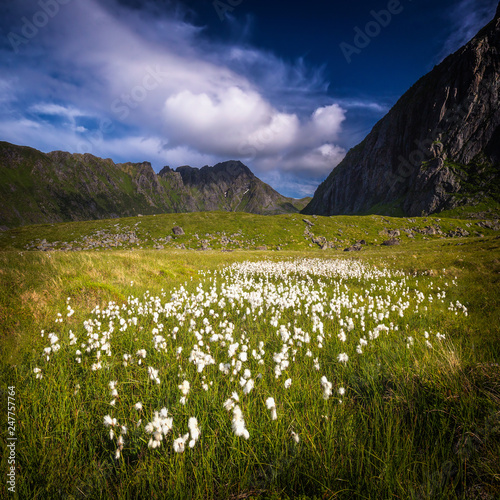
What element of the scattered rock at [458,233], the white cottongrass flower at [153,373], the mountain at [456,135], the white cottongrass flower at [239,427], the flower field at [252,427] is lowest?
the flower field at [252,427]

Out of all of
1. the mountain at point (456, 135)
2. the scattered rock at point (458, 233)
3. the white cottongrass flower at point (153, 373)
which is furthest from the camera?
the mountain at point (456, 135)

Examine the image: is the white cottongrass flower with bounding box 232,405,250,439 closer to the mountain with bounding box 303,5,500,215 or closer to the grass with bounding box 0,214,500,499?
the grass with bounding box 0,214,500,499

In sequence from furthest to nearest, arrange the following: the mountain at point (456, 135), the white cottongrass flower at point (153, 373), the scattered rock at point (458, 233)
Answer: the mountain at point (456, 135)
the scattered rock at point (458, 233)
the white cottongrass flower at point (153, 373)

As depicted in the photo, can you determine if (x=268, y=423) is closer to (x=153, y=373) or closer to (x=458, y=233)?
(x=153, y=373)

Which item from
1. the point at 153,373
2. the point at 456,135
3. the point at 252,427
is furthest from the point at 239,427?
the point at 456,135

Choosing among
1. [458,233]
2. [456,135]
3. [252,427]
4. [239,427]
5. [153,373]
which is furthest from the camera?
[456,135]

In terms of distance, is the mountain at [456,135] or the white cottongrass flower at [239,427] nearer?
the white cottongrass flower at [239,427]

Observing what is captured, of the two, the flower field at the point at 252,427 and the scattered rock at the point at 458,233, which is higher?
the scattered rock at the point at 458,233

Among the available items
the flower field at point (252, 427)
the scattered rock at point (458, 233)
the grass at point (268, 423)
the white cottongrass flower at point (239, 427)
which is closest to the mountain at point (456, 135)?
the scattered rock at point (458, 233)

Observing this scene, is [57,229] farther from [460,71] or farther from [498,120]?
[460,71]

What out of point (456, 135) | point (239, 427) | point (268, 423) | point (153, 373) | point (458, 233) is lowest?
point (268, 423)

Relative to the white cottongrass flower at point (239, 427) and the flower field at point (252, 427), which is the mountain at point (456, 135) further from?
the white cottongrass flower at point (239, 427)

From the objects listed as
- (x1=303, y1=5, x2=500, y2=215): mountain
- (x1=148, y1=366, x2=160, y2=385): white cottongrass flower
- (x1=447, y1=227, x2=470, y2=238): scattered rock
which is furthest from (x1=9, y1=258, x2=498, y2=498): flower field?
(x1=303, y1=5, x2=500, y2=215): mountain

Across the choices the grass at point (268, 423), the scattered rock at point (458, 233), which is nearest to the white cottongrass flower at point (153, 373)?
the grass at point (268, 423)
